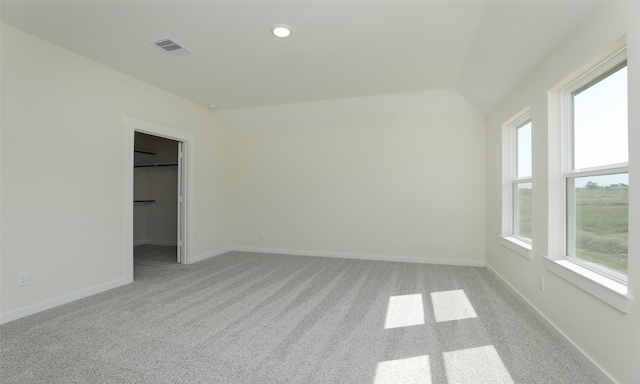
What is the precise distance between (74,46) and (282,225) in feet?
12.5

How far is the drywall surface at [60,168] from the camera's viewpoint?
8.64ft

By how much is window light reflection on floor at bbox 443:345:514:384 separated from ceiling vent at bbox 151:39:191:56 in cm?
357

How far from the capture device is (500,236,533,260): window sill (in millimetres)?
2879

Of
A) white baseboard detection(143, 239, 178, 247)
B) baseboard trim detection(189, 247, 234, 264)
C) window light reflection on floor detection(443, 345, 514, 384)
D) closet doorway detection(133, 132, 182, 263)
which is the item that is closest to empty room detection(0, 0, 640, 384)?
window light reflection on floor detection(443, 345, 514, 384)

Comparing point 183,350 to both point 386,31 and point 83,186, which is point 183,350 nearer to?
point 83,186

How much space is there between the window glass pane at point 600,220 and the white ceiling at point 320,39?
1.11 meters

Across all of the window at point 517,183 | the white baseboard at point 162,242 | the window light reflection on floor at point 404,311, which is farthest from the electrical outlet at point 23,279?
the window at point 517,183

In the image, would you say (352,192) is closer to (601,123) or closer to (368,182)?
(368,182)

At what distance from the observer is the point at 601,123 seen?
2.02 metres

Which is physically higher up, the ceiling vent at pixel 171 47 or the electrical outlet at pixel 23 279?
the ceiling vent at pixel 171 47

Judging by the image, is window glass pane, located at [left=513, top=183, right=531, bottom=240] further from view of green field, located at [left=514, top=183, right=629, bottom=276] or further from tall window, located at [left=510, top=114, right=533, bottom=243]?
view of green field, located at [left=514, top=183, right=629, bottom=276]

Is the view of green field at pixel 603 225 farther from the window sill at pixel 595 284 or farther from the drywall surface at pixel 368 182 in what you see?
the drywall surface at pixel 368 182

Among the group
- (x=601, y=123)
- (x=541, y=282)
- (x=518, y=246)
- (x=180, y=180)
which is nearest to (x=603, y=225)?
(x=601, y=123)

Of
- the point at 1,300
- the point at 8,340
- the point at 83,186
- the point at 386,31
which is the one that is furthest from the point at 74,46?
the point at 386,31
